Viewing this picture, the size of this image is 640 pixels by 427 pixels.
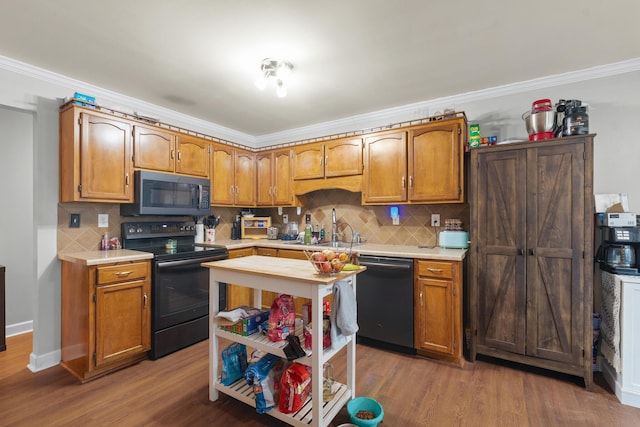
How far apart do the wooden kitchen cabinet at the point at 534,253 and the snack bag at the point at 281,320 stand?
1655 millimetres

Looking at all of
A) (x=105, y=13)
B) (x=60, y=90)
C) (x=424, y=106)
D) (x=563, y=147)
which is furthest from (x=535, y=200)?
(x=60, y=90)

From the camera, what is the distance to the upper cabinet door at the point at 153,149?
9.47 feet

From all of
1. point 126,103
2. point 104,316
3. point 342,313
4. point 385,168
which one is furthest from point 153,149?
point 342,313

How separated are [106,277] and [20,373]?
107cm

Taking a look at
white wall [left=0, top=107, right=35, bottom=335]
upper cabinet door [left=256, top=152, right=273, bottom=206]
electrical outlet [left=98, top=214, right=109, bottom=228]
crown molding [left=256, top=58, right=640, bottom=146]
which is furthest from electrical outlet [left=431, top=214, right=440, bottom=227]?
white wall [left=0, top=107, right=35, bottom=335]

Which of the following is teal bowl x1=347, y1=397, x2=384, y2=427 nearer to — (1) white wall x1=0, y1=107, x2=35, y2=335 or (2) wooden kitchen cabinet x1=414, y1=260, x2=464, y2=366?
(2) wooden kitchen cabinet x1=414, y1=260, x2=464, y2=366

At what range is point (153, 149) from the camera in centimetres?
301

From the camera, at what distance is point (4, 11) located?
1806mm

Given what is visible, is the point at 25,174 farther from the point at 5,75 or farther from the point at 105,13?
the point at 105,13

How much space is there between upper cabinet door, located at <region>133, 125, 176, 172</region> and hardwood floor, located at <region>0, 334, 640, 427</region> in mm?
1840

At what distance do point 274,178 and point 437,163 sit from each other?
2090 millimetres

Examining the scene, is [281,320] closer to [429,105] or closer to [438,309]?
[438,309]

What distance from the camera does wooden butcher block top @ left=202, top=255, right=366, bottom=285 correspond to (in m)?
1.58

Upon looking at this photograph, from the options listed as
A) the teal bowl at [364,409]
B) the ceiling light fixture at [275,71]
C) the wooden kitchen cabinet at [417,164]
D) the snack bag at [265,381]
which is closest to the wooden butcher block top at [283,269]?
the snack bag at [265,381]
